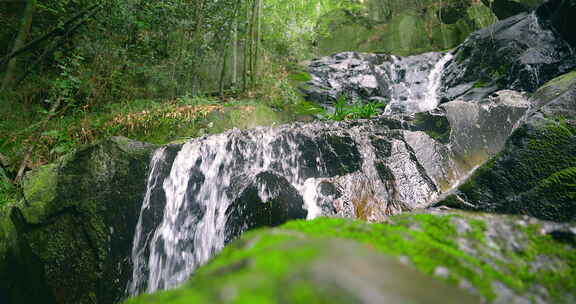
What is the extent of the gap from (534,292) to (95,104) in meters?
8.92

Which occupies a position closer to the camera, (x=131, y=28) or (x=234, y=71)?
(x=131, y=28)

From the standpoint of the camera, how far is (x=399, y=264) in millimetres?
926

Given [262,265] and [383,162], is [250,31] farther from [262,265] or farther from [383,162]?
[262,265]

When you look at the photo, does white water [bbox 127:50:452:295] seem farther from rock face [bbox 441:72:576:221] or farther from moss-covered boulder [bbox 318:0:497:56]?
moss-covered boulder [bbox 318:0:497:56]

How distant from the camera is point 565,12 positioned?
678 centimetres

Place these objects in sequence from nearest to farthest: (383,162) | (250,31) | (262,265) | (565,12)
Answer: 1. (262,265)
2. (383,162)
3. (565,12)
4. (250,31)

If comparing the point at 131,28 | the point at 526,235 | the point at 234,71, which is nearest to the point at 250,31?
the point at 234,71

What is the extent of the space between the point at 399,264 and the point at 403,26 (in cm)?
1479

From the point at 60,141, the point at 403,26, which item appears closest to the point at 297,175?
the point at 60,141

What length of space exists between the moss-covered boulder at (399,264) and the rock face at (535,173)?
1.70 meters

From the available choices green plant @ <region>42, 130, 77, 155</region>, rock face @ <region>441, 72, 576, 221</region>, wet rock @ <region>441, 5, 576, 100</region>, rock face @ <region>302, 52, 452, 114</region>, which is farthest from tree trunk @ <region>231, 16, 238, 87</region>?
rock face @ <region>441, 72, 576, 221</region>

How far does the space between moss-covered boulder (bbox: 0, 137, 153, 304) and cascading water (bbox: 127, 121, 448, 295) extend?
319mm

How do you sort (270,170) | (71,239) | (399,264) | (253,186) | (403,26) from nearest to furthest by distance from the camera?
(399,264) < (253,186) < (270,170) < (71,239) < (403,26)

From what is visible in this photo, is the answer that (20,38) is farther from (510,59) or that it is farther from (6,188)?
(510,59)
